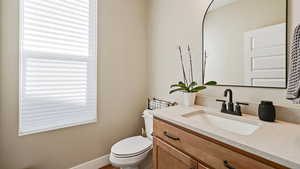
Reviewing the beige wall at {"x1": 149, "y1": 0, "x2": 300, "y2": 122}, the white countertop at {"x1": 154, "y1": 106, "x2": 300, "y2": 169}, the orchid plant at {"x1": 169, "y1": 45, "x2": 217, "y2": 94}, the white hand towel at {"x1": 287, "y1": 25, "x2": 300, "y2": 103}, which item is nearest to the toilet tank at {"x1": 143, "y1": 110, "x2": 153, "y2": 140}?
the beige wall at {"x1": 149, "y1": 0, "x2": 300, "y2": 122}

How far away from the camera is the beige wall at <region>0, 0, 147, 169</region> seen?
47.9 inches

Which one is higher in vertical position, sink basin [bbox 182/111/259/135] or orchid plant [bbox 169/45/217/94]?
orchid plant [bbox 169/45/217/94]

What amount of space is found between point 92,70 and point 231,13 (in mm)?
1560

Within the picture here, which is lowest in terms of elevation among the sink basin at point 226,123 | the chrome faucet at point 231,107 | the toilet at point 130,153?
the toilet at point 130,153

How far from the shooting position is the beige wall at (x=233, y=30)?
1.05m

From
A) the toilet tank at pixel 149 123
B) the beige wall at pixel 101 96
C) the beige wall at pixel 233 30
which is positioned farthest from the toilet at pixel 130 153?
the beige wall at pixel 233 30

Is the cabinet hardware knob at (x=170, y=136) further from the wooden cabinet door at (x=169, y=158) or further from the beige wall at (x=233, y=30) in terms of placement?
the beige wall at (x=233, y=30)

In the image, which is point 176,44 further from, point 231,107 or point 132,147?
point 132,147

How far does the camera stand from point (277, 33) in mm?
998

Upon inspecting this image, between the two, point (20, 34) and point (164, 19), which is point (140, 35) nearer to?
point (164, 19)

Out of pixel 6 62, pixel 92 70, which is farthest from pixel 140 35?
pixel 6 62

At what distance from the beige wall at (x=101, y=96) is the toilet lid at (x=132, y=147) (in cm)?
38

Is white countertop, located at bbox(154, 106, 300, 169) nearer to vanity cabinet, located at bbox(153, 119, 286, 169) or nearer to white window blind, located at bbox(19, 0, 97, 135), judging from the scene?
vanity cabinet, located at bbox(153, 119, 286, 169)

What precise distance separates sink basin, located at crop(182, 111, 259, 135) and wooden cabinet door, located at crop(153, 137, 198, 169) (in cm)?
29
